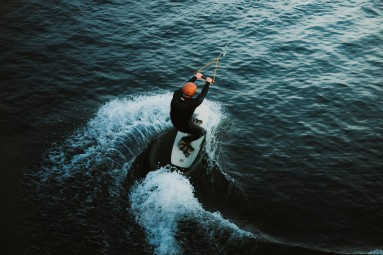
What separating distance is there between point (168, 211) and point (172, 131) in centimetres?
392

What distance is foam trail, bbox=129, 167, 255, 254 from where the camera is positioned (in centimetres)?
921

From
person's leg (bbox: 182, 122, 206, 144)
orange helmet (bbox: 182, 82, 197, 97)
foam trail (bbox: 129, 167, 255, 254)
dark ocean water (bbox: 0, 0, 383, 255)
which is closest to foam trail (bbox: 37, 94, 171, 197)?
dark ocean water (bbox: 0, 0, 383, 255)

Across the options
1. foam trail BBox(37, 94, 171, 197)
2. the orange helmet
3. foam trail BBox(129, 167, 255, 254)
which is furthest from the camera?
A: foam trail BBox(37, 94, 171, 197)

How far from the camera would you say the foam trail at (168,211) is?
30.2ft

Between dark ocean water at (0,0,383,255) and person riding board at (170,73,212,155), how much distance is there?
2.79 ft

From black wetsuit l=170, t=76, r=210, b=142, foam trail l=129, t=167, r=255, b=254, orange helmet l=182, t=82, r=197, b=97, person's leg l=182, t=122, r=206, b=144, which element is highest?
orange helmet l=182, t=82, r=197, b=97

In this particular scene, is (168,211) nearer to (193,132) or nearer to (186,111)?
(193,132)

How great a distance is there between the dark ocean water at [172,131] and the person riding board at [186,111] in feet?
2.79

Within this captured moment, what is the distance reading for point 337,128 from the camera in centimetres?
1402

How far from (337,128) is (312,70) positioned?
4711mm

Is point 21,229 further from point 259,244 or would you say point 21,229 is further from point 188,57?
point 188,57

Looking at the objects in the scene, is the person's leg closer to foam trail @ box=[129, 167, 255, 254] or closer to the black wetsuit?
the black wetsuit

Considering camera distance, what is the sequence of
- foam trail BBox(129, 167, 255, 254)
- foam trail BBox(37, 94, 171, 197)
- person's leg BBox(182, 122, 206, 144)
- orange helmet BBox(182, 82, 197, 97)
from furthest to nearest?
person's leg BBox(182, 122, 206, 144)
foam trail BBox(37, 94, 171, 197)
orange helmet BBox(182, 82, 197, 97)
foam trail BBox(129, 167, 255, 254)

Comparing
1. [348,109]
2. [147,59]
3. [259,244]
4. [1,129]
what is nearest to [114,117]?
[1,129]
